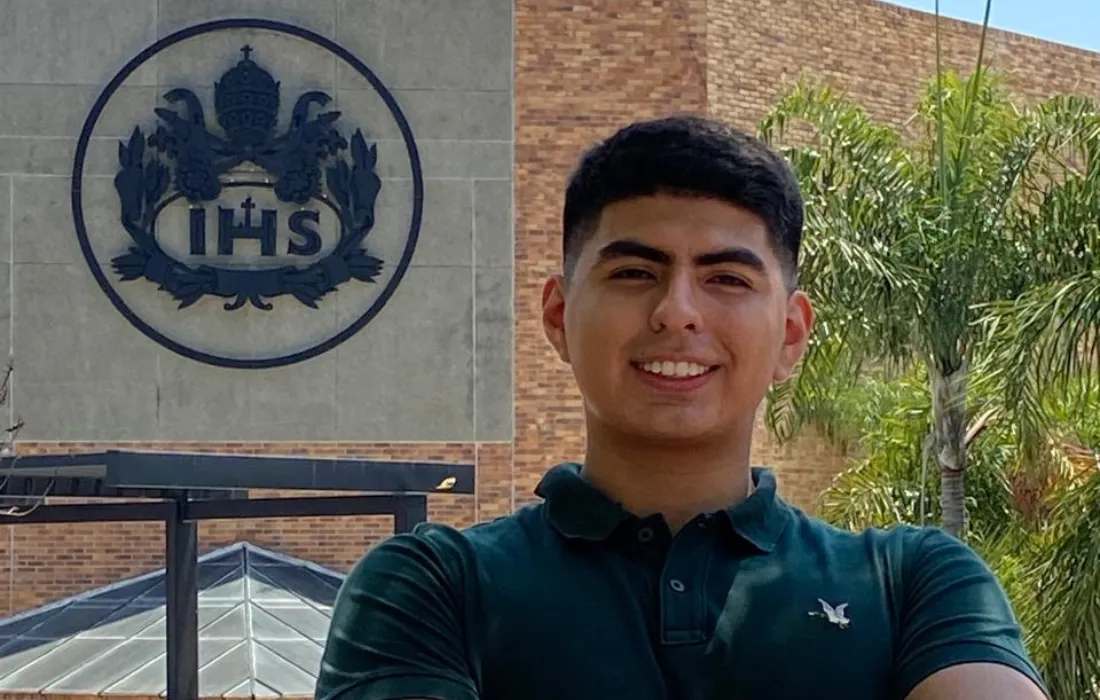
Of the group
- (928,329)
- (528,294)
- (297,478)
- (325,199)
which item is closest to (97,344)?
(325,199)

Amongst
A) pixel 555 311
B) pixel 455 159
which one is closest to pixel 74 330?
pixel 455 159

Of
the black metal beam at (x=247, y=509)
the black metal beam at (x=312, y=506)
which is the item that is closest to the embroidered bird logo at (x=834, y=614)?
the black metal beam at (x=247, y=509)

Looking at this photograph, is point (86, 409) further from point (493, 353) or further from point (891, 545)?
point (891, 545)

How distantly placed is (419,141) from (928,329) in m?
5.92

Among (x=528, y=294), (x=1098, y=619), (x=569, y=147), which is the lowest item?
(x=1098, y=619)

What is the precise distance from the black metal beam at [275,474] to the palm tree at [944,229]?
2513 mm

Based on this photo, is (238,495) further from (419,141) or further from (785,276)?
(785,276)

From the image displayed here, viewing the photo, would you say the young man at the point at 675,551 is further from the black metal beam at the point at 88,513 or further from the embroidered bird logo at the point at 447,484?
the black metal beam at the point at 88,513

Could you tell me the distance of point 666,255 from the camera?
195 cm

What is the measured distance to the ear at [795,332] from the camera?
2.04 meters

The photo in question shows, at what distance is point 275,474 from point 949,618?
817 centimetres

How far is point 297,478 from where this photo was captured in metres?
9.91

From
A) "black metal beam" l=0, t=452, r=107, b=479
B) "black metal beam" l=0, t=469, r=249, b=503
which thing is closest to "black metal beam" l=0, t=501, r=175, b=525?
"black metal beam" l=0, t=469, r=249, b=503

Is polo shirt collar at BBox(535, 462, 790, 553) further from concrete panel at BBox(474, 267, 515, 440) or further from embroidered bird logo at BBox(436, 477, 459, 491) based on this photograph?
concrete panel at BBox(474, 267, 515, 440)
